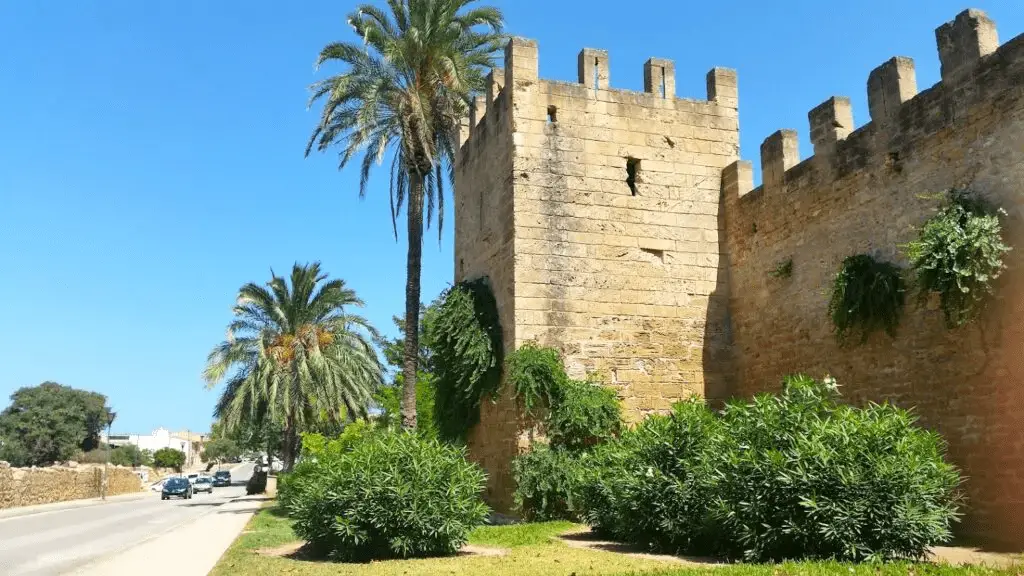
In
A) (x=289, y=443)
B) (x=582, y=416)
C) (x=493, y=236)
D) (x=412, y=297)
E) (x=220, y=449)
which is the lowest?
(x=289, y=443)

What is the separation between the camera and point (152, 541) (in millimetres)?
13898

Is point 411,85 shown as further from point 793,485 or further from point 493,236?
point 793,485

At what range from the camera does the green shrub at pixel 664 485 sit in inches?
338

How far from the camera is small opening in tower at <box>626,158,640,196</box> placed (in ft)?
44.7

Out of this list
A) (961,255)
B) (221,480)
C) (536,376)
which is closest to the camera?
(961,255)

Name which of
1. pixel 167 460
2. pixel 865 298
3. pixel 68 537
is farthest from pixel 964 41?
pixel 167 460

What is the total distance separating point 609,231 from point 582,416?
10.5 ft

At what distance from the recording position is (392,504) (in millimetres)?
9039

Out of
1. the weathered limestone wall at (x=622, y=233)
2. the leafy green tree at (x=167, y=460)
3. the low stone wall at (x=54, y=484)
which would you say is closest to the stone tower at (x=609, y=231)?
the weathered limestone wall at (x=622, y=233)

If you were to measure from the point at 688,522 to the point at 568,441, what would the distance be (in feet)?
12.3

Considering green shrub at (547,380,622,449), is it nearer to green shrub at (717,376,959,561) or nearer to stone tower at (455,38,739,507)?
stone tower at (455,38,739,507)

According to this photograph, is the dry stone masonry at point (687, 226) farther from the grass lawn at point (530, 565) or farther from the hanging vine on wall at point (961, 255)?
the grass lawn at point (530, 565)

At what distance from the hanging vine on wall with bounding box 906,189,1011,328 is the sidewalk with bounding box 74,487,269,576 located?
875 cm

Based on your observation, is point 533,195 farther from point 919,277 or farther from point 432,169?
point 919,277
